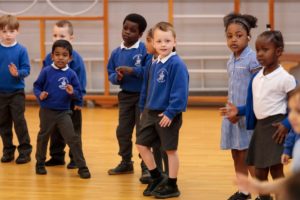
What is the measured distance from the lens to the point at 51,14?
30.0 ft

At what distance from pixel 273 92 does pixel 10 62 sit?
272cm

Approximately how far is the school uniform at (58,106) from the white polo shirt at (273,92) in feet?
6.05

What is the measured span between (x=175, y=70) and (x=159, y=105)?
0.88ft

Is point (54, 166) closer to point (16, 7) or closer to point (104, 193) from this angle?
point (104, 193)

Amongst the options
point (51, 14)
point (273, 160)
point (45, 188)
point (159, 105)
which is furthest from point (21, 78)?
point (51, 14)

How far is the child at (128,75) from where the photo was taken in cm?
518

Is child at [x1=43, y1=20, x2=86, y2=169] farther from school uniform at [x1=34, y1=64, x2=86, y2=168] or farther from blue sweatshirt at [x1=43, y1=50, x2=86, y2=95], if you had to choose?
school uniform at [x1=34, y1=64, x2=86, y2=168]

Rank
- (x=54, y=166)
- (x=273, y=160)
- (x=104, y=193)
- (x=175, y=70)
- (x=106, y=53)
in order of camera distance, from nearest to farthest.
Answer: (x=273, y=160), (x=175, y=70), (x=104, y=193), (x=54, y=166), (x=106, y=53)

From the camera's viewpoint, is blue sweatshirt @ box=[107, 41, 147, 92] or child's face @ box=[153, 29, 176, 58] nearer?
child's face @ box=[153, 29, 176, 58]

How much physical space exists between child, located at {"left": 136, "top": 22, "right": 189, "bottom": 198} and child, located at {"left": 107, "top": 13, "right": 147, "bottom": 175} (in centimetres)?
52

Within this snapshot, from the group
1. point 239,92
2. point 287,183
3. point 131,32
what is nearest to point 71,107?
point 131,32

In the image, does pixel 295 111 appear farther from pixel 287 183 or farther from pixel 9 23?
pixel 9 23

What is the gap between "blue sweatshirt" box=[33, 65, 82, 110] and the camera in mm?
5254

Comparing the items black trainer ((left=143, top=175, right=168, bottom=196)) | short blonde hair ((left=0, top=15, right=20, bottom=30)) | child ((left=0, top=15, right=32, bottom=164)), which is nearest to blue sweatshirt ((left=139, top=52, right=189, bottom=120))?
black trainer ((left=143, top=175, right=168, bottom=196))
